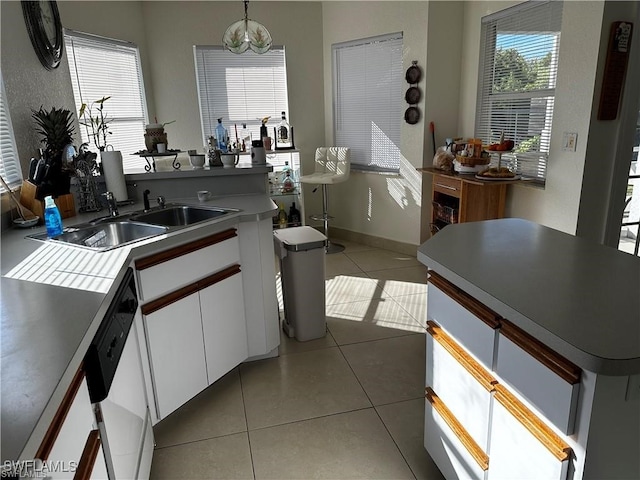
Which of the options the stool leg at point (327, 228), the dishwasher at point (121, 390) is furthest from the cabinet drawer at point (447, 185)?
the dishwasher at point (121, 390)

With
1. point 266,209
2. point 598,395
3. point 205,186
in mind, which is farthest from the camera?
point 205,186

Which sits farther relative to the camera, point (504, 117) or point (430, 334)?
point (504, 117)

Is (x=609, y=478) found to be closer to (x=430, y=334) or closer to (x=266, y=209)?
(x=430, y=334)

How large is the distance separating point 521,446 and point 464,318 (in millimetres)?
395

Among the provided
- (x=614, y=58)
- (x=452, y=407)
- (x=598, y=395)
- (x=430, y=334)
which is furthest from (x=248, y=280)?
(x=614, y=58)

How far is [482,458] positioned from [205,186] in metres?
2.30

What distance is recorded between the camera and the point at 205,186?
2963 mm

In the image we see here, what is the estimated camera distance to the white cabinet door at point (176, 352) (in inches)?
77.7

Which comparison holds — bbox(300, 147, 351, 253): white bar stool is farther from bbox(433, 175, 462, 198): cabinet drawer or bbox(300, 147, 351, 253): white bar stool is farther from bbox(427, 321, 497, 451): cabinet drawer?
bbox(427, 321, 497, 451): cabinet drawer

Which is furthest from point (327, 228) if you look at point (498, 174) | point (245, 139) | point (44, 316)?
point (44, 316)

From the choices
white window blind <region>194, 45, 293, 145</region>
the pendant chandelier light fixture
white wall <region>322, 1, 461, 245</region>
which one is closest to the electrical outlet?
the pendant chandelier light fixture

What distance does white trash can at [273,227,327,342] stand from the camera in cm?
283

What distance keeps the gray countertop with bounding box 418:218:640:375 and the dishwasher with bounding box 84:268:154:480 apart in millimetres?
1091

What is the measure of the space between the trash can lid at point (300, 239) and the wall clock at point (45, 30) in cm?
181
